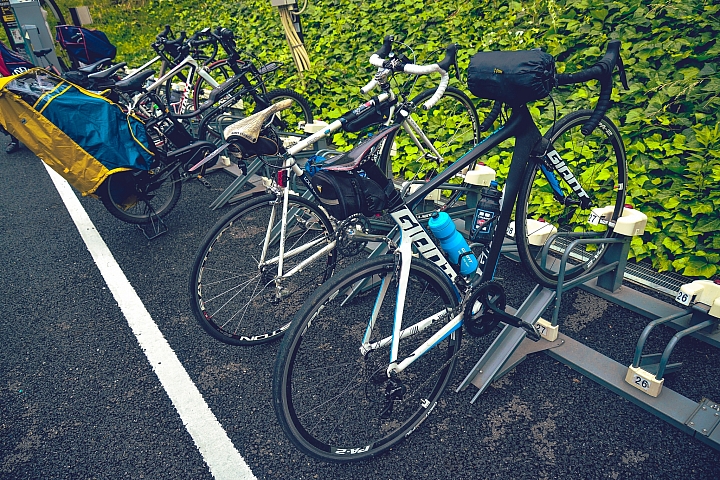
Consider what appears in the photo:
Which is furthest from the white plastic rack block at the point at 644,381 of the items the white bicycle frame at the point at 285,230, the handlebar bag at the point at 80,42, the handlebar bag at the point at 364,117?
the handlebar bag at the point at 80,42

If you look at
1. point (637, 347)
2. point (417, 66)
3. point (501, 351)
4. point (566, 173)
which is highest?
point (417, 66)

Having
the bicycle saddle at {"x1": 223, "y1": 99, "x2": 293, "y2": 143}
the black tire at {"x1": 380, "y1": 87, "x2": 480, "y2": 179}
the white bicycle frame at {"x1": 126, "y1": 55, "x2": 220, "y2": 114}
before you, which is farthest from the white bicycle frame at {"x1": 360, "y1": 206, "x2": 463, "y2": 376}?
the white bicycle frame at {"x1": 126, "y1": 55, "x2": 220, "y2": 114}

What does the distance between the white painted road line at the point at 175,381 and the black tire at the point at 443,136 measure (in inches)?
105

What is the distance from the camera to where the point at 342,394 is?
2.71m

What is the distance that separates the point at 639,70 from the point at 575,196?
6.19ft

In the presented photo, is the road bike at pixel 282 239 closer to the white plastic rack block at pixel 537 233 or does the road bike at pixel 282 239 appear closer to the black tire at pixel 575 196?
the white plastic rack block at pixel 537 233

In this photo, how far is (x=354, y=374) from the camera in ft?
9.14

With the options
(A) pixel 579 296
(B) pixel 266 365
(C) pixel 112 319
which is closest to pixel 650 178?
(A) pixel 579 296

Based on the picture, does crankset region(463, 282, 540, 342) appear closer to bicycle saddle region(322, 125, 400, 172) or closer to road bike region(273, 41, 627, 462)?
road bike region(273, 41, 627, 462)

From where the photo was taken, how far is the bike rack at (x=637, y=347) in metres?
2.35

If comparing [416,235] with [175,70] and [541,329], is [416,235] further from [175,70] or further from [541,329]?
[175,70]

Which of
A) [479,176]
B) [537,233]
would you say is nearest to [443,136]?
[479,176]

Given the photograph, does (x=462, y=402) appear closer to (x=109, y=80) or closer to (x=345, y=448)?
(x=345, y=448)

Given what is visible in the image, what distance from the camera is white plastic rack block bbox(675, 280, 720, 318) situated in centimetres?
253
